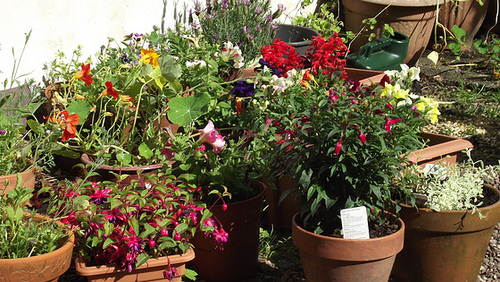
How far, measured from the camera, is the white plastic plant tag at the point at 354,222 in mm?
2178

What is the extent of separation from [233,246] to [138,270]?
0.51m

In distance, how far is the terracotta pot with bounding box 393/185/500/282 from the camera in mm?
2377

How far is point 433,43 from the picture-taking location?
233 inches

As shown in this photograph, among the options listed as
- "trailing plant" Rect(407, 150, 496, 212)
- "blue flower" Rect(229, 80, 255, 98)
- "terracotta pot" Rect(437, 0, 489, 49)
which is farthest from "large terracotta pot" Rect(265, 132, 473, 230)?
"terracotta pot" Rect(437, 0, 489, 49)

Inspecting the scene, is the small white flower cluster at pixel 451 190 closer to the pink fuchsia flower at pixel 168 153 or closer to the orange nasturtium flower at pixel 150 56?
the pink fuchsia flower at pixel 168 153

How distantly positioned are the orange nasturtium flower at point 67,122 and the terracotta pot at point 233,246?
2.09ft

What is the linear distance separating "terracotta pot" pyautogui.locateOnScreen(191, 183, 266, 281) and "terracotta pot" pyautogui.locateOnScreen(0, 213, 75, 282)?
674mm

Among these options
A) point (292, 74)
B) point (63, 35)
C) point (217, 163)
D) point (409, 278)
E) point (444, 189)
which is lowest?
point (409, 278)

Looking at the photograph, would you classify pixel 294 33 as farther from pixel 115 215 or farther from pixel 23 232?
pixel 23 232

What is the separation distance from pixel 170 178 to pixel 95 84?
870 millimetres

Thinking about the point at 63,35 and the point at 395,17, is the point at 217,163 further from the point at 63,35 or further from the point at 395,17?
the point at 395,17

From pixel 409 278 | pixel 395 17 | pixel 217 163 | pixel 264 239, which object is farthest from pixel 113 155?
pixel 395 17

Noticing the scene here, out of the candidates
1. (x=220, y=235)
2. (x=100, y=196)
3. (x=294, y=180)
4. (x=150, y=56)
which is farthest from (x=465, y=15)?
(x=100, y=196)

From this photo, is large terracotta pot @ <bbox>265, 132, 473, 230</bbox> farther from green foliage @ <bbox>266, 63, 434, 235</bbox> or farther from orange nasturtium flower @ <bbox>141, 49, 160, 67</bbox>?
orange nasturtium flower @ <bbox>141, 49, 160, 67</bbox>
